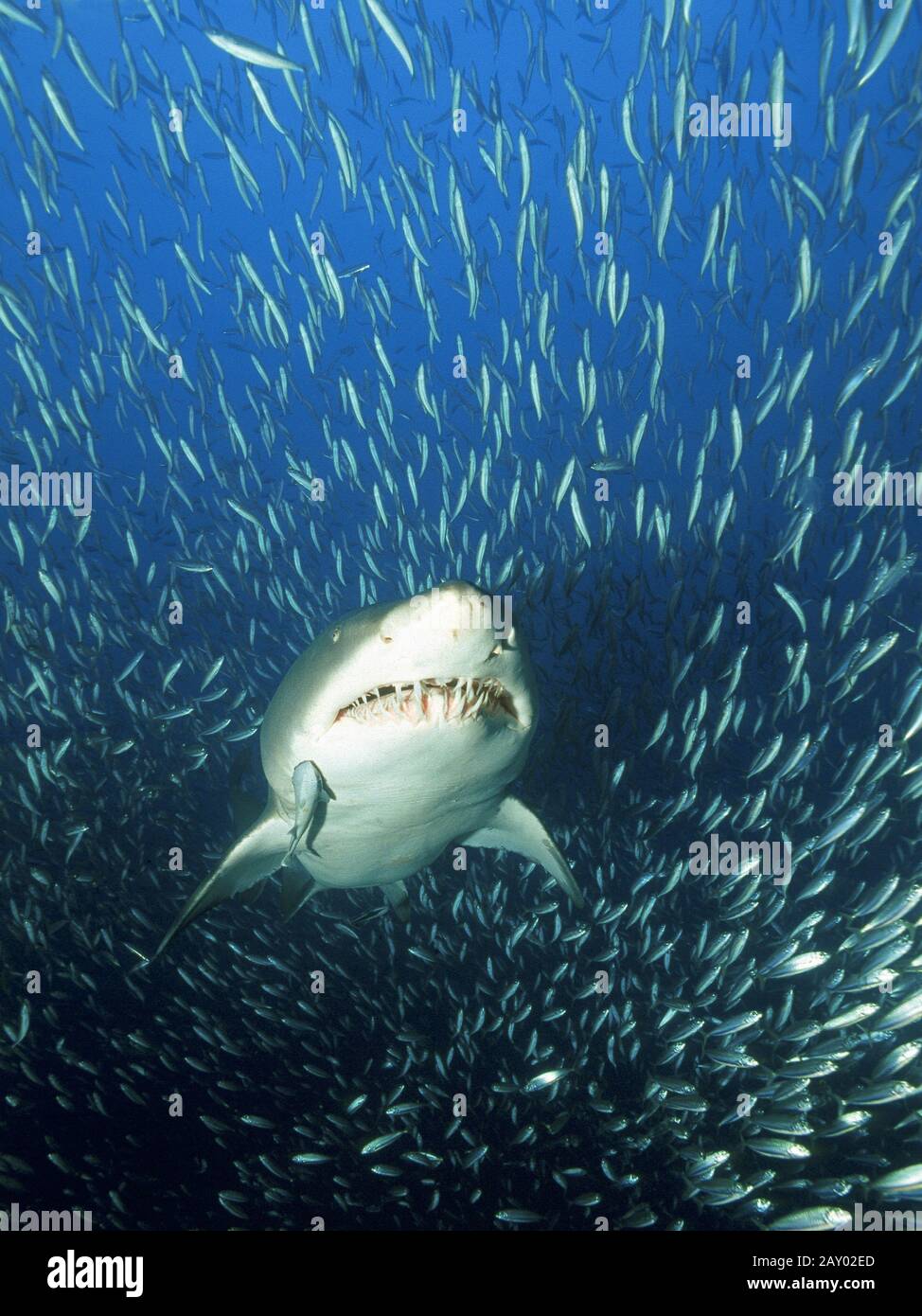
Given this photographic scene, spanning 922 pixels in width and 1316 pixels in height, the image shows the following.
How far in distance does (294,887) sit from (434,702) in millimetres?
2913

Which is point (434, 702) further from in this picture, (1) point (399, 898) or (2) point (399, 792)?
(1) point (399, 898)

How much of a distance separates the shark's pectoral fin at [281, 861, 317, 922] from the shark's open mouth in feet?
8.41

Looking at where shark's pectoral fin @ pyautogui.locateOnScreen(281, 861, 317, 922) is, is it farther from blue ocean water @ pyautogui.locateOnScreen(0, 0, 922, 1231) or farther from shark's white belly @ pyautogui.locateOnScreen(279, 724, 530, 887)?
blue ocean water @ pyautogui.locateOnScreen(0, 0, 922, 1231)

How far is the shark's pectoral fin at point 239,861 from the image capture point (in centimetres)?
447

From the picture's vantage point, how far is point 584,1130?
257 inches

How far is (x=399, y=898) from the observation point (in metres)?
6.02

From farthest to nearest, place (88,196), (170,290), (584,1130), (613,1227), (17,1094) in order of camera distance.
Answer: (170,290) → (88,196) → (17,1094) → (584,1130) → (613,1227)

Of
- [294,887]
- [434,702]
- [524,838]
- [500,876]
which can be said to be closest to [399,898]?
[294,887]

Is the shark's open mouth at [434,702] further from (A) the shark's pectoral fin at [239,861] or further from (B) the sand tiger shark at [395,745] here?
(A) the shark's pectoral fin at [239,861]

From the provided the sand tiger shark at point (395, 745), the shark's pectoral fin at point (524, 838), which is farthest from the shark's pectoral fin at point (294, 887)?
the shark's pectoral fin at point (524, 838)
